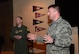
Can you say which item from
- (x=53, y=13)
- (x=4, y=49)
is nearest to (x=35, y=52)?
(x=4, y=49)

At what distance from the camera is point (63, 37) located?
2.40 m

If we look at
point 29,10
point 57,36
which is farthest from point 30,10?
point 57,36

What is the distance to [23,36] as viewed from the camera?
4547 millimetres

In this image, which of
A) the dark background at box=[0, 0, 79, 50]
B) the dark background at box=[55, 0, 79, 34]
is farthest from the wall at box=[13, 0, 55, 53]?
the dark background at box=[55, 0, 79, 34]

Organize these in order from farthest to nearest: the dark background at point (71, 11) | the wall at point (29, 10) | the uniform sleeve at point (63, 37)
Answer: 1. the wall at point (29, 10)
2. the dark background at point (71, 11)
3. the uniform sleeve at point (63, 37)

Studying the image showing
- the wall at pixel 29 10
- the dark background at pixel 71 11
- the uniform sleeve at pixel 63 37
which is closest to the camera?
the uniform sleeve at pixel 63 37

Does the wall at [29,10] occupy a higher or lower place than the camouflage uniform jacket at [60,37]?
higher

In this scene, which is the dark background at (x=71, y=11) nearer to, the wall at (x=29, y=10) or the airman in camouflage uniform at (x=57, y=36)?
the wall at (x=29, y=10)

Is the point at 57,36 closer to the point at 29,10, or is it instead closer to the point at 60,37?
the point at 60,37

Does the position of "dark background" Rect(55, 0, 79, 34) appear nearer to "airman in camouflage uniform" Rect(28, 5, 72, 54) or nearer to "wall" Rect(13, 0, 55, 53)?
"wall" Rect(13, 0, 55, 53)

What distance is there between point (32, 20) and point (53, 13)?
3136mm

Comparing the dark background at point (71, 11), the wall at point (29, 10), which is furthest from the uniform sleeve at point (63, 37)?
the wall at point (29, 10)

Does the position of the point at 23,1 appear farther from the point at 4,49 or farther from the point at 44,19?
the point at 4,49

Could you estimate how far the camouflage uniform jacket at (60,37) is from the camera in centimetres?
237
